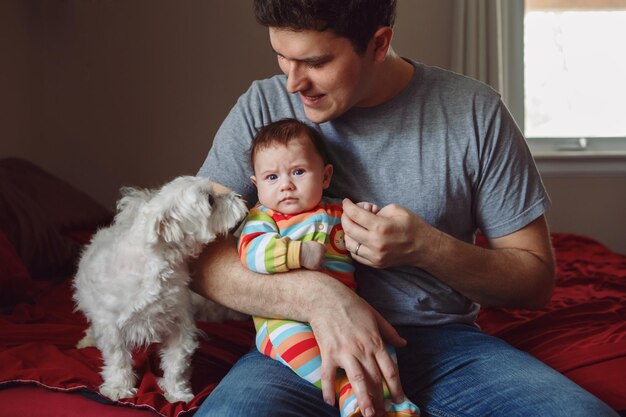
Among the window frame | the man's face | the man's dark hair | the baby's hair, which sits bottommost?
the window frame

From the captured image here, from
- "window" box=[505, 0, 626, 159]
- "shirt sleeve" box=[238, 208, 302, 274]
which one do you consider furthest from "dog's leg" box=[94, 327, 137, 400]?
"window" box=[505, 0, 626, 159]

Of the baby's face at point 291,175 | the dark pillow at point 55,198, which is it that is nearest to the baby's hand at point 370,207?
the baby's face at point 291,175

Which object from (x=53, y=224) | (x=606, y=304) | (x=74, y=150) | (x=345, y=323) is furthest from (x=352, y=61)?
(x=74, y=150)

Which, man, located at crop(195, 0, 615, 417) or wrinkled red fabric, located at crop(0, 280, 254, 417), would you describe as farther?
wrinkled red fabric, located at crop(0, 280, 254, 417)

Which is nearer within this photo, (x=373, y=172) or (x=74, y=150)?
(x=373, y=172)

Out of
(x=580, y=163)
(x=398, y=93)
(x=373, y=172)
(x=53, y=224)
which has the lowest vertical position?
(x=580, y=163)

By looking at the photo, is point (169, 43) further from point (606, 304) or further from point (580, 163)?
point (606, 304)

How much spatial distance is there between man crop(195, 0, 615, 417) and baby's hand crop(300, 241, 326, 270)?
0.03 metres

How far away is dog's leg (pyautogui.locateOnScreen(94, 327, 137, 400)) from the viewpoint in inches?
59.5

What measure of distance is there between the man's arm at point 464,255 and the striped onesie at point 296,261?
0.08 meters

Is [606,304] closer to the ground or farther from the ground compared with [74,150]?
closer to the ground

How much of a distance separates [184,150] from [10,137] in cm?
89

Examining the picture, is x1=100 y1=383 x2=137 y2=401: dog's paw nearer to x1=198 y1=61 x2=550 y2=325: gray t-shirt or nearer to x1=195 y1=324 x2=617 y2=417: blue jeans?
x1=195 y1=324 x2=617 y2=417: blue jeans

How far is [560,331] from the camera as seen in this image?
1.88 meters
